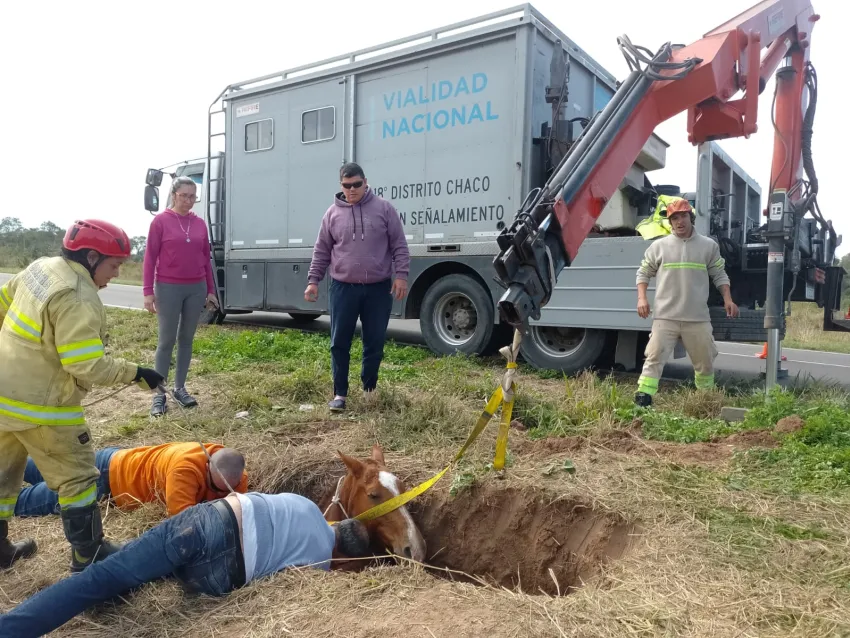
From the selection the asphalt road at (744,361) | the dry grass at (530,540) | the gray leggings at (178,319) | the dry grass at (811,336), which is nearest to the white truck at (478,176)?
the asphalt road at (744,361)

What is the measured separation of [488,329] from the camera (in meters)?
7.60

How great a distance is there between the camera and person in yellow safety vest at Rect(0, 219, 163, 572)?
2.67 metres

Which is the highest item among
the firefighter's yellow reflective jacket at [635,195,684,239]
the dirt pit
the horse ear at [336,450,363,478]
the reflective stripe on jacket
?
the firefighter's yellow reflective jacket at [635,195,684,239]

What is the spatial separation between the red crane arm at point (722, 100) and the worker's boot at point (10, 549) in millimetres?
3060

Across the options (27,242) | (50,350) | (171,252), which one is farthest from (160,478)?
(27,242)

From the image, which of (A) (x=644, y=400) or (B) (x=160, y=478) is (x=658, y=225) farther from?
(B) (x=160, y=478)

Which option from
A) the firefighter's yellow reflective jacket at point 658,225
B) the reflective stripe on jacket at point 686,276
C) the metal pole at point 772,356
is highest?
the firefighter's yellow reflective jacket at point 658,225

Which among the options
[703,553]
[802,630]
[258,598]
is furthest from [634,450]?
[258,598]

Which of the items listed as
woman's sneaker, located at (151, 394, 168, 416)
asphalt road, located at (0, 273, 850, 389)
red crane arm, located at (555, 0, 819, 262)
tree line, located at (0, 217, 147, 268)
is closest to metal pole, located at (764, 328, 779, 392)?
asphalt road, located at (0, 273, 850, 389)

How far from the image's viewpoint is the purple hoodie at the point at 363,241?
5.14 meters

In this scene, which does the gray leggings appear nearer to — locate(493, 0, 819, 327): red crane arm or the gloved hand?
the gloved hand

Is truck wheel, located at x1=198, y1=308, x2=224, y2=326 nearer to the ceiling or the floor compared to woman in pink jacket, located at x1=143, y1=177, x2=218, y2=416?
nearer to the floor

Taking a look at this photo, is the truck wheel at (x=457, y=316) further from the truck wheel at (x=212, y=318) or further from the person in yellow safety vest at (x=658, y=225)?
the truck wheel at (x=212, y=318)

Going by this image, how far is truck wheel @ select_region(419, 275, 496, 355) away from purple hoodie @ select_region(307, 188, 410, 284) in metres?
2.49
